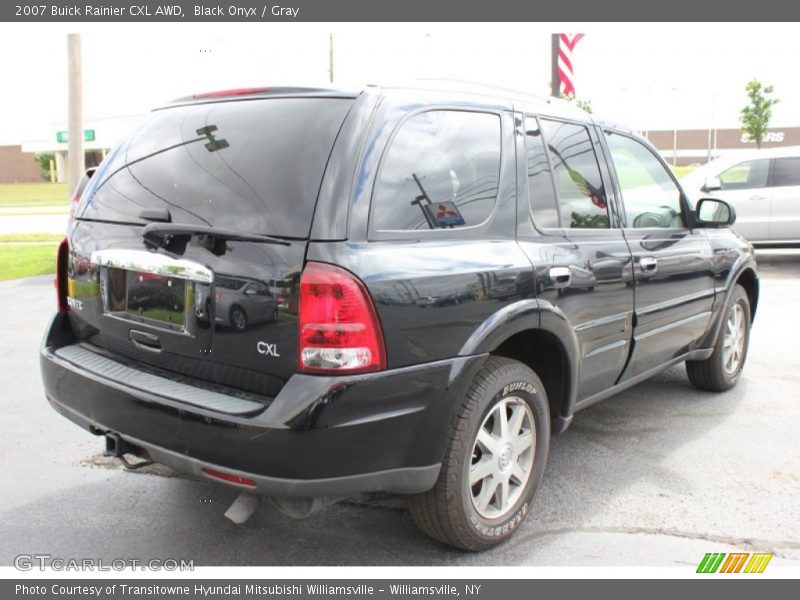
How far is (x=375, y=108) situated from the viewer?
269 centimetres

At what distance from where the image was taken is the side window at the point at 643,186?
4.07 meters

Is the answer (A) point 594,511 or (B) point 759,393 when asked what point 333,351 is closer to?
(A) point 594,511

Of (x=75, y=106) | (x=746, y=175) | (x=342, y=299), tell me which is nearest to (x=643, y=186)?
(x=342, y=299)

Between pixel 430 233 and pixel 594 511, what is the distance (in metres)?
1.63

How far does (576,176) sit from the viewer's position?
3.66 meters

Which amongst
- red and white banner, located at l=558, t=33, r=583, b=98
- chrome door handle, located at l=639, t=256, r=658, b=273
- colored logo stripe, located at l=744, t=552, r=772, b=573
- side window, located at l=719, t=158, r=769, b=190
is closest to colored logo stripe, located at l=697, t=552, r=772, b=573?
colored logo stripe, located at l=744, t=552, r=772, b=573

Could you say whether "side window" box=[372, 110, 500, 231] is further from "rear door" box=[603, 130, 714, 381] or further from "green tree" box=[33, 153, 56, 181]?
"green tree" box=[33, 153, 56, 181]

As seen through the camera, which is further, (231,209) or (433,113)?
(433,113)

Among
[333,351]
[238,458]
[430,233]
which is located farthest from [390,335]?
[238,458]

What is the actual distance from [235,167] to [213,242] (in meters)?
0.31

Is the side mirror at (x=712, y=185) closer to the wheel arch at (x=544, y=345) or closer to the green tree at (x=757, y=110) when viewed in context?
the wheel arch at (x=544, y=345)

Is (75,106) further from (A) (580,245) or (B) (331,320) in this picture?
(B) (331,320)

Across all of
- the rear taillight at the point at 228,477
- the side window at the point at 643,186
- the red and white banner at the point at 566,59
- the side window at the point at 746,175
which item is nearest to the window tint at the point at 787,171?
the side window at the point at 746,175

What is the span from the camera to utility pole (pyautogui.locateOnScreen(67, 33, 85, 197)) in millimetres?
11344
